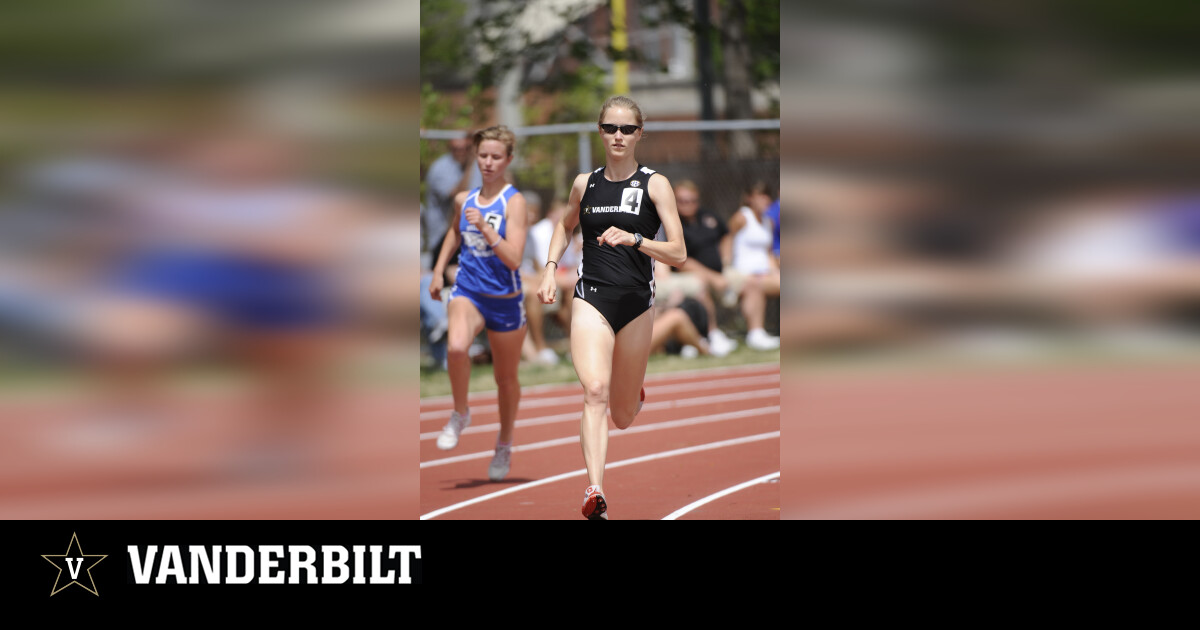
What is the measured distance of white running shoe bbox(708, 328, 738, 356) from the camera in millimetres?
14086

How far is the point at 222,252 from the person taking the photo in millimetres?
5645

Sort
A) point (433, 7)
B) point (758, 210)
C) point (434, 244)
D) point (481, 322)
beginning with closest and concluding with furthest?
point (481, 322) → point (434, 244) → point (758, 210) → point (433, 7)

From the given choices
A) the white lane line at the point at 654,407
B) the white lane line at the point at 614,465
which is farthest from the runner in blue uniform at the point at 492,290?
the white lane line at the point at 654,407

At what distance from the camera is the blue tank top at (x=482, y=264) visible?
7.84 m

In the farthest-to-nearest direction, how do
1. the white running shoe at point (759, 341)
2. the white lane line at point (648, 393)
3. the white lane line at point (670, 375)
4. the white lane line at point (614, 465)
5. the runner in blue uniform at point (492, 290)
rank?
the white running shoe at point (759, 341), the white lane line at point (670, 375), the white lane line at point (648, 393), the runner in blue uniform at point (492, 290), the white lane line at point (614, 465)

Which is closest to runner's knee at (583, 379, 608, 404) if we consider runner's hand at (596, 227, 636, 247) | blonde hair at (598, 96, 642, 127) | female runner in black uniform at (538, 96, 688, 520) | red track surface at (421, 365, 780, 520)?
female runner in black uniform at (538, 96, 688, 520)

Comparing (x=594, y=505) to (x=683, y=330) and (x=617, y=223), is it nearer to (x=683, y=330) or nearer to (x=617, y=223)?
(x=617, y=223)

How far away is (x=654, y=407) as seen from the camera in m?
11.2

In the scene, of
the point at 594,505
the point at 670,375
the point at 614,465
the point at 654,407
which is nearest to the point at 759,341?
the point at 670,375

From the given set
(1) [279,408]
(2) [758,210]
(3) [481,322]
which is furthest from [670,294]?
(1) [279,408]

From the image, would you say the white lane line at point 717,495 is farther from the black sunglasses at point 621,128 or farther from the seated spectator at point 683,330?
the seated spectator at point 683,330

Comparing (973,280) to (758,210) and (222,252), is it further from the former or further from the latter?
(758,210)

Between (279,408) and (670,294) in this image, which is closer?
(279,408)
